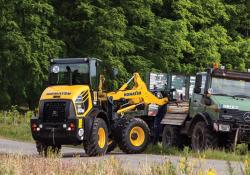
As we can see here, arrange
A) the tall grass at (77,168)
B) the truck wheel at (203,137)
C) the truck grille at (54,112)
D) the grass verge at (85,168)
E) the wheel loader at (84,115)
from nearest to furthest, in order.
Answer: the grass verge at (85,168) < the tall grass at (77,168) < the wheel loader at (84,115) < the truck grille at (54,112) < the truck wheel at (203,137)

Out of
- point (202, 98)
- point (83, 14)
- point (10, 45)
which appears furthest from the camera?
point (83, 14)

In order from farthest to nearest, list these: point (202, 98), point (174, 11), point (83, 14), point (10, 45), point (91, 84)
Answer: point (174, 11) → point (83, 14) → point (10, 45) → point (202, 98) → point (91, 84)

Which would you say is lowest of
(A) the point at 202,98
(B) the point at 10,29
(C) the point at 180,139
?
(C) the point at 180,139

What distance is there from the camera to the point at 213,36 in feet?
138

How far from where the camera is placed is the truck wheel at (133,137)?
20641mm

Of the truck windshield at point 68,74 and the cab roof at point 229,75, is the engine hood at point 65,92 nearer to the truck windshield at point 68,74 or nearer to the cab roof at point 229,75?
the truck windshield at point 68,74

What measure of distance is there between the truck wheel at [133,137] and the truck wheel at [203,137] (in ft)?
Result: 5.30

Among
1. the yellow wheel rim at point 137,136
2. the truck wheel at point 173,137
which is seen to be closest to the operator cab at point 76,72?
the yellow wheel rim at point 137,136

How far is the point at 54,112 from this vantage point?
19422 mm

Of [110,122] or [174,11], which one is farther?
[174,11]

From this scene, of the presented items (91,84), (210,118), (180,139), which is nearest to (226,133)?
(210,118)

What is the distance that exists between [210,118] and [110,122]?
325 centimetres

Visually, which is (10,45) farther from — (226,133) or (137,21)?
(226,133)

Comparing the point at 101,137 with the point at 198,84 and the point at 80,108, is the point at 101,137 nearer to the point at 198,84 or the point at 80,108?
the point at 80,108
